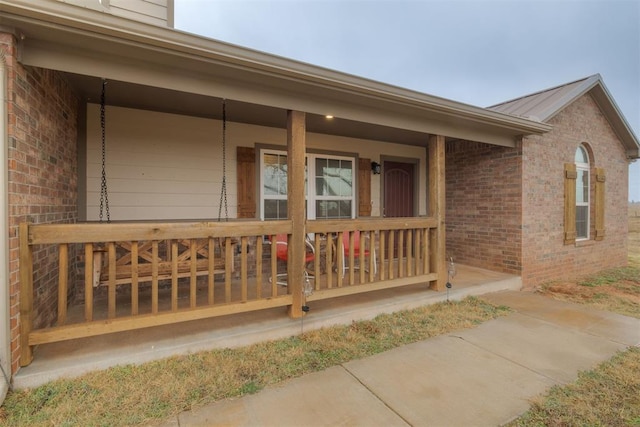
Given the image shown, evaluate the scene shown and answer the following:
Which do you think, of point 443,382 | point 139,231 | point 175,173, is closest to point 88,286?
point 139,231

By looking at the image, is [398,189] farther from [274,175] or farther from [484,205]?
[274,175]

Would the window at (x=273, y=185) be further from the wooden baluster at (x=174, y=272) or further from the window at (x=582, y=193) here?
the window at (x=582, y=193)

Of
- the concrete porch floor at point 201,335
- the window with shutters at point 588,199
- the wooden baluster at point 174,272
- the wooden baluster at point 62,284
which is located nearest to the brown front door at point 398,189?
the concrete porch floor at point 201,335

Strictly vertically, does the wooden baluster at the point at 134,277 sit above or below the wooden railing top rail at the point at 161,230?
below

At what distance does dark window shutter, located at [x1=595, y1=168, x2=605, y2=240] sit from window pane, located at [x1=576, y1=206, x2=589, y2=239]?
0.62 ft

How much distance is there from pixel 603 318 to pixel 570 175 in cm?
299

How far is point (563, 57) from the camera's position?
2161cm

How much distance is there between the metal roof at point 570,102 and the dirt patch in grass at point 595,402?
12.4ft

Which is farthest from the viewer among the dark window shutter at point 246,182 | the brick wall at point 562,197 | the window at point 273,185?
the brick wall at point 562,197

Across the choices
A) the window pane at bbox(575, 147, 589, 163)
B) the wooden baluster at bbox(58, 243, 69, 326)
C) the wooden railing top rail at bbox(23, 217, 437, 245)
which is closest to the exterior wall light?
the wooden railing top rail at bbox(23, 217, 437, 245)

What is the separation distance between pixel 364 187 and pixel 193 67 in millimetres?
3937

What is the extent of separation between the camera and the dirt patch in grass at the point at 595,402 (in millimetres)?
1970

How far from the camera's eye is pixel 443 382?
2396 millimetres

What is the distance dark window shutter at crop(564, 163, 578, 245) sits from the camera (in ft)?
18.6
